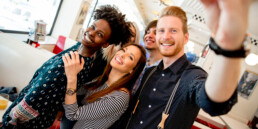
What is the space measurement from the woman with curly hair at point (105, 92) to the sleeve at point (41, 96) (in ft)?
0.23

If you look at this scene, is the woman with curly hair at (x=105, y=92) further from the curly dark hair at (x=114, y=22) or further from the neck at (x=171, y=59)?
the neck at (x=171, y=59)

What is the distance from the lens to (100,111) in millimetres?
1093

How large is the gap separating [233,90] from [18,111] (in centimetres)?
121

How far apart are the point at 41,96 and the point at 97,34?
1.97 ft

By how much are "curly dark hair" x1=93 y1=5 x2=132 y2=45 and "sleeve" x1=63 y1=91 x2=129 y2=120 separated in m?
0.55

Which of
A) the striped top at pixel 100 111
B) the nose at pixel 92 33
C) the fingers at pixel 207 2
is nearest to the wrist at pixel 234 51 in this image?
the fingers at pixel 207 2

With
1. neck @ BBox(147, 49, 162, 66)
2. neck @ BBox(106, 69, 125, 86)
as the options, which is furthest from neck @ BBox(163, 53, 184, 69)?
neck @ BBox(147, 49, 162, 66)

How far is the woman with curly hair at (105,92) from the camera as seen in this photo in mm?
1056

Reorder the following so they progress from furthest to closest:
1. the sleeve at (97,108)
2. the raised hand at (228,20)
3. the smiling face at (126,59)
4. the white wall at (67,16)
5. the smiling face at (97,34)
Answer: the white wall at (67,16) < the smiling face at (126,59) < the smiling face at (97,34) < the sleeve at (97,108) < the raised hand at (228,20)

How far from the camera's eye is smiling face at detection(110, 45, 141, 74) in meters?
1.30

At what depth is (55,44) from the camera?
3.86 metres

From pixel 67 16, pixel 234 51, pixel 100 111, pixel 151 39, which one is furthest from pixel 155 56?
pixel 67 16

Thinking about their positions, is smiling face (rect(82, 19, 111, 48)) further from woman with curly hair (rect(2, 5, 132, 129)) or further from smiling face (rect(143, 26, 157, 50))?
smiling face (rect(143, 26, 157, 50))

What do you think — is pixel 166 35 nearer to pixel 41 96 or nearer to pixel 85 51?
pixel 85 51
